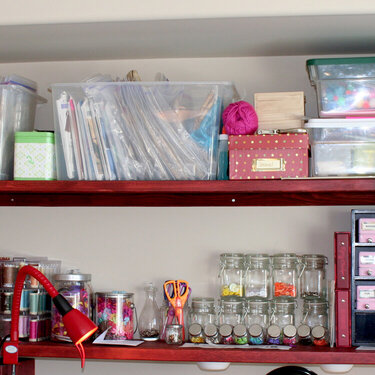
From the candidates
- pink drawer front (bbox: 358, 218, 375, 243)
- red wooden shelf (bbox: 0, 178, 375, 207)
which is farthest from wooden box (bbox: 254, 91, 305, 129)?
pink drawer front (bbox: 358, 218, 375, 243)

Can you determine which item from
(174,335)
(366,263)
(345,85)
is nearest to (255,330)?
(174,335)

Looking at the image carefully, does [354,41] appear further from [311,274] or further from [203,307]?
[203,307]

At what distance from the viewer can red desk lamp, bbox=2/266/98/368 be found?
6.04ft

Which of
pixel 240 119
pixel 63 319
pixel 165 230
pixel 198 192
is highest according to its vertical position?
pixel 240 119

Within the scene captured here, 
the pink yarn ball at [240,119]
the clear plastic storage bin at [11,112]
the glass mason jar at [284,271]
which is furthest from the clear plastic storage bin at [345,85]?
the clear plastic storage bin at [11,112]

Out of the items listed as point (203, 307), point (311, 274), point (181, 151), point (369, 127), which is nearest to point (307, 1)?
point (369, 127)

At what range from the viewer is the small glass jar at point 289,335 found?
2023 millimetres

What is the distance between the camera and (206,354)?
1950 millimetres

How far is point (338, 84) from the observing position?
199 cm

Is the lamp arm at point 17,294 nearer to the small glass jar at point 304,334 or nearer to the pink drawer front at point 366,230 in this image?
the small glass jar at point 304,334

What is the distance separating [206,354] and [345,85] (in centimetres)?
88

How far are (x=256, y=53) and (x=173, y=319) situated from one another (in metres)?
0.91

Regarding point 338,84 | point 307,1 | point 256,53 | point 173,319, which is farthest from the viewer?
point 256,53

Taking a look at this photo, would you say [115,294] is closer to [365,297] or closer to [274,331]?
[274,331]
